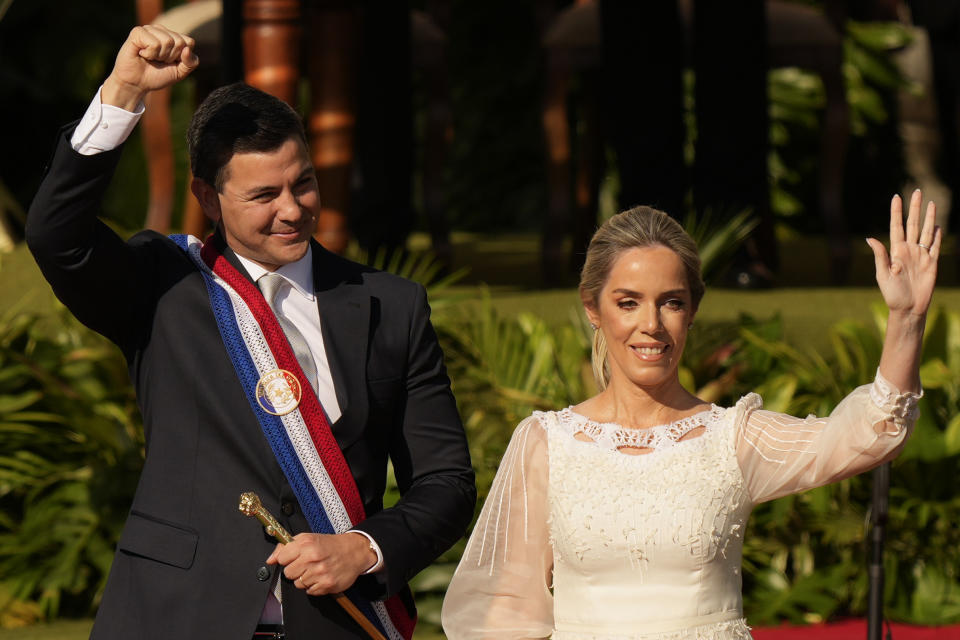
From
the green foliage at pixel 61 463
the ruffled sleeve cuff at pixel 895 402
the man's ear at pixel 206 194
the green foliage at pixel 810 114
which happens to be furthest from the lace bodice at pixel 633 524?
the green foliage at pixel 810 114

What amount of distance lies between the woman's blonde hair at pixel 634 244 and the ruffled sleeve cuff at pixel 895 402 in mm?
425

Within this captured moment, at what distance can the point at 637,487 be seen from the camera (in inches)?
112

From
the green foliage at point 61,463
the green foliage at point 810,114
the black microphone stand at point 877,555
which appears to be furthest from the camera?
the green foliage at point 810,114

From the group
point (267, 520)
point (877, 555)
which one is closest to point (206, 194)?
point (267, 520)

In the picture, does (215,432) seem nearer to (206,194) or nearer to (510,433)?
(206,194)

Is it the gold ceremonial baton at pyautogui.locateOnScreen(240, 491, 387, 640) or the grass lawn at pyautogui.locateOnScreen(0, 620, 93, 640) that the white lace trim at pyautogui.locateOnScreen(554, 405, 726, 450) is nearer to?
the gold ceremonial baton at pyautogui.locateOnScreen(240, 491, 387, 640)

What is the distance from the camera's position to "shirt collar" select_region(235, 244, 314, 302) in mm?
2703

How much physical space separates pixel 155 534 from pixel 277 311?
1.45 ft

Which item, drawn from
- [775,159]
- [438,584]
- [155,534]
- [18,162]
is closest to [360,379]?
[155,534]

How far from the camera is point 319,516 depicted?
2.59 metres

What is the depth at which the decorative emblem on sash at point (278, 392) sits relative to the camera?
8.49 ft

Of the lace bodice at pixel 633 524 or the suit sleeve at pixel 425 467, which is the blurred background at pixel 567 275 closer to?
the lace bodice at pixel 633 524

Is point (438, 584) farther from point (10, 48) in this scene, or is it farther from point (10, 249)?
point (10, 48)

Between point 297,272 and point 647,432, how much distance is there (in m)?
0.73
